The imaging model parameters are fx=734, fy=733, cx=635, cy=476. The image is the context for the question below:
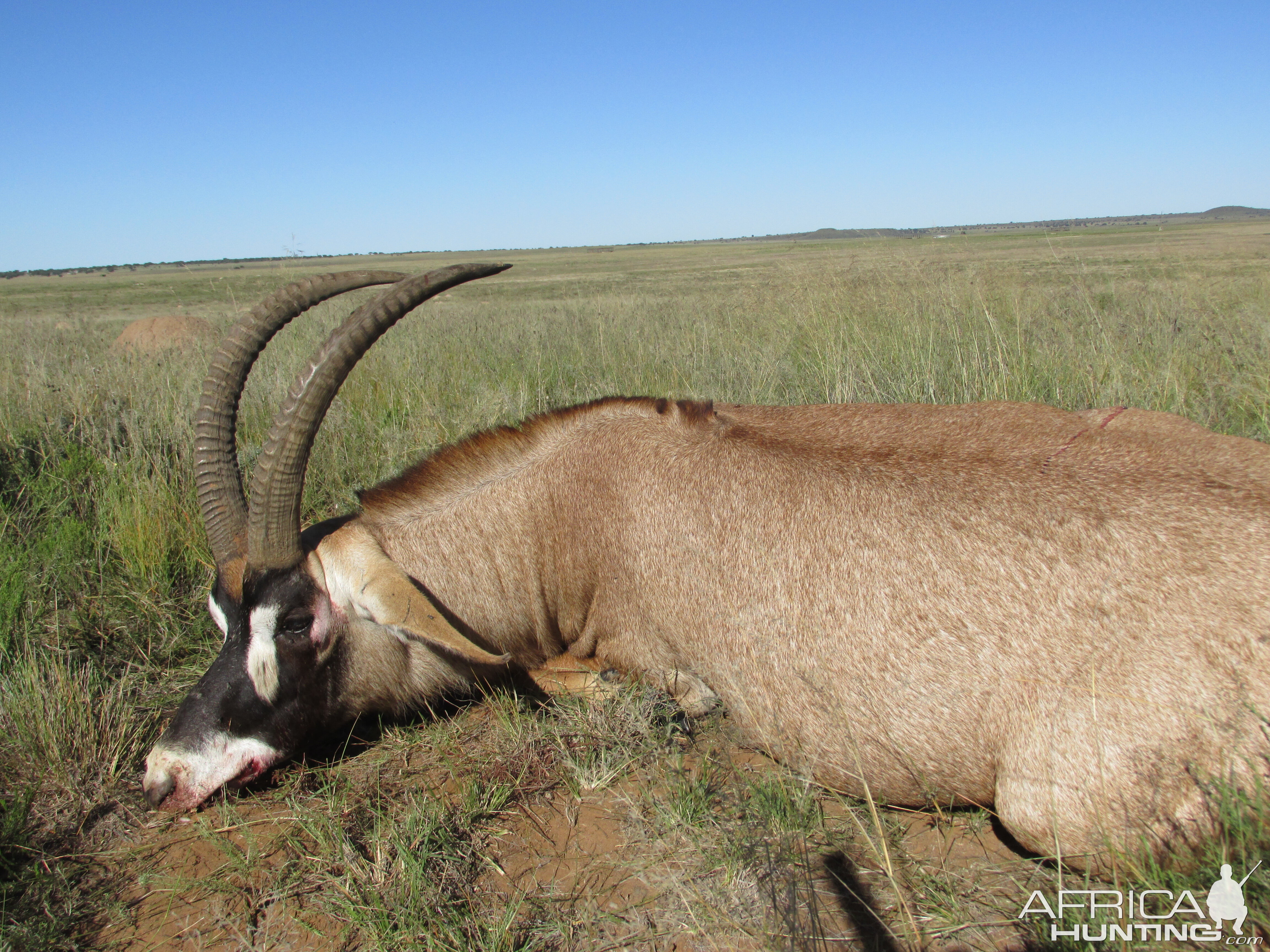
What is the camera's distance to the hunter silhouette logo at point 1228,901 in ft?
5.81

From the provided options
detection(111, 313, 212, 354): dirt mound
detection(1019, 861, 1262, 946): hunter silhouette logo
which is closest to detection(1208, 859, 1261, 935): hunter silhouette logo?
detection(1019, 861, 1262, 946): hunter silhouette logo

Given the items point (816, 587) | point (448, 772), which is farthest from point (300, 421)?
point (816, 587)

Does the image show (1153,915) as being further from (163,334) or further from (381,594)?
(163,334)

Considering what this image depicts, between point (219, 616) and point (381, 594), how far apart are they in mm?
647

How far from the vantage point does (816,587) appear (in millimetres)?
2426

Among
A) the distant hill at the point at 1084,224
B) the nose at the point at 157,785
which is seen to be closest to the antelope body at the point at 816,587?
the nose at the point at 157,785

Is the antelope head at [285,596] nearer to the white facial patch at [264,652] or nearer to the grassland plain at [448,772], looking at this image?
the white facial patch at [264,652]

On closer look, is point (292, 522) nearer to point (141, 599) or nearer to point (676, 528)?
point (676, 528)

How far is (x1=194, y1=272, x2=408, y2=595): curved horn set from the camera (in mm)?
2746

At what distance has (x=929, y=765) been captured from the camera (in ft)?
7.45

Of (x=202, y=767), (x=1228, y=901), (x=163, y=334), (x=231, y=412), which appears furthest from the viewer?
(x=163, y=334)

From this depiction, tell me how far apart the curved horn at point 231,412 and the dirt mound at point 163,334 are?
30.8 ft

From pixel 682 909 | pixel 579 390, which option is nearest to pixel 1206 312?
pixel 579 390

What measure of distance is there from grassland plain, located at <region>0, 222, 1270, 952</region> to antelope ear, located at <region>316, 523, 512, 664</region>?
0.60 metres
